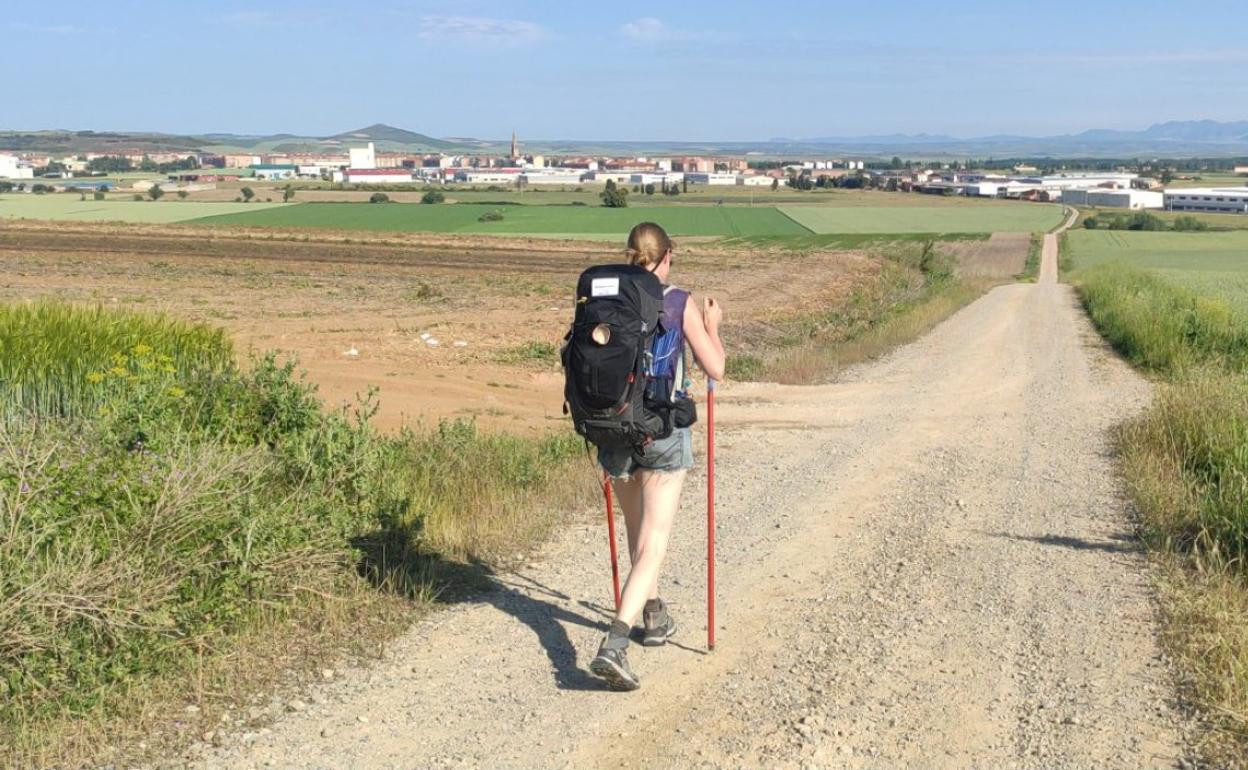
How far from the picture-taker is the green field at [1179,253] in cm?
4925

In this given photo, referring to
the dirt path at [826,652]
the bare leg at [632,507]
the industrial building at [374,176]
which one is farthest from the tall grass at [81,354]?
the industrial building at [374,176]

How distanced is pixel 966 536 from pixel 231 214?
8614cm

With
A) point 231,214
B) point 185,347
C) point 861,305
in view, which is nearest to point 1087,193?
point 231,214

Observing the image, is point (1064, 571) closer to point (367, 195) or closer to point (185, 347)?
point (185, 347)

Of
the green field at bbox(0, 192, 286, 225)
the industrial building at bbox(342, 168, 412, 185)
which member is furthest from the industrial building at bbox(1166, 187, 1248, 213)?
the green field at bbox(0, 192, 286, 225)

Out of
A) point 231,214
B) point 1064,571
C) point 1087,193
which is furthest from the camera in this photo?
point 1087,193

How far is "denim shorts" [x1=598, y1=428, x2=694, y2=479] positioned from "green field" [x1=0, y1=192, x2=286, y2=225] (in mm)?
76300

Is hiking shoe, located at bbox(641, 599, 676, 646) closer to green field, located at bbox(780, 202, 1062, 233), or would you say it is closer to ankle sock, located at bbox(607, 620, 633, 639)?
ankle sock, located at bbox(607, 620, 633, 639)

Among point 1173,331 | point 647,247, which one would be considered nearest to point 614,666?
point 647,247

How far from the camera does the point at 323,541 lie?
6406 millimetres

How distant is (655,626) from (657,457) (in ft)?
3.01

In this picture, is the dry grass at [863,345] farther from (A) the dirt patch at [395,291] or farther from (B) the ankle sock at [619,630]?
(B) the ankle sock at [619,630]

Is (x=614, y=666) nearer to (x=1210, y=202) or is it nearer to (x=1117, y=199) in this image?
(x=1117, y=199)

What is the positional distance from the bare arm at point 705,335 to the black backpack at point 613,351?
259 millimetres
